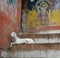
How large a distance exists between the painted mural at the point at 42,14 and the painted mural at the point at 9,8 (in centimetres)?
96

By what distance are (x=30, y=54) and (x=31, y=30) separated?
10.4ft

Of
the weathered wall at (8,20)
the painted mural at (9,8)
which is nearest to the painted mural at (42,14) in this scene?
the weathered wall at (8,20)

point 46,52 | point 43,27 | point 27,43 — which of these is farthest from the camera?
point 43,27

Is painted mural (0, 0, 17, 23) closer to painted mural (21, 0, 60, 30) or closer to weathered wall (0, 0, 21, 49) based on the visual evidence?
weathered wall (0, 0, 21, 49)

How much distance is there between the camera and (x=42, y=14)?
404 inches

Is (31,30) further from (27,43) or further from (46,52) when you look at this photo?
(46,52)

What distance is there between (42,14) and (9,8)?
157 cm

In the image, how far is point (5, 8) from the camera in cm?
891

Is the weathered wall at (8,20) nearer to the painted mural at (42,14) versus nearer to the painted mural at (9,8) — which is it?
the painted mural at (9,8)

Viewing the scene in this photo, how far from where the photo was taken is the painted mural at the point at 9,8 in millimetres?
8731

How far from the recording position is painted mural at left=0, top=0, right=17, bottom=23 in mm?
8731

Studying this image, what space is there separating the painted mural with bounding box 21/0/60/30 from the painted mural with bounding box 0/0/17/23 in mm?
962

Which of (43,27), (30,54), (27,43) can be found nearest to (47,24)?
(43,27)

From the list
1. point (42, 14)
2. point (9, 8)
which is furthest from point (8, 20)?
A: point (42, 14)
